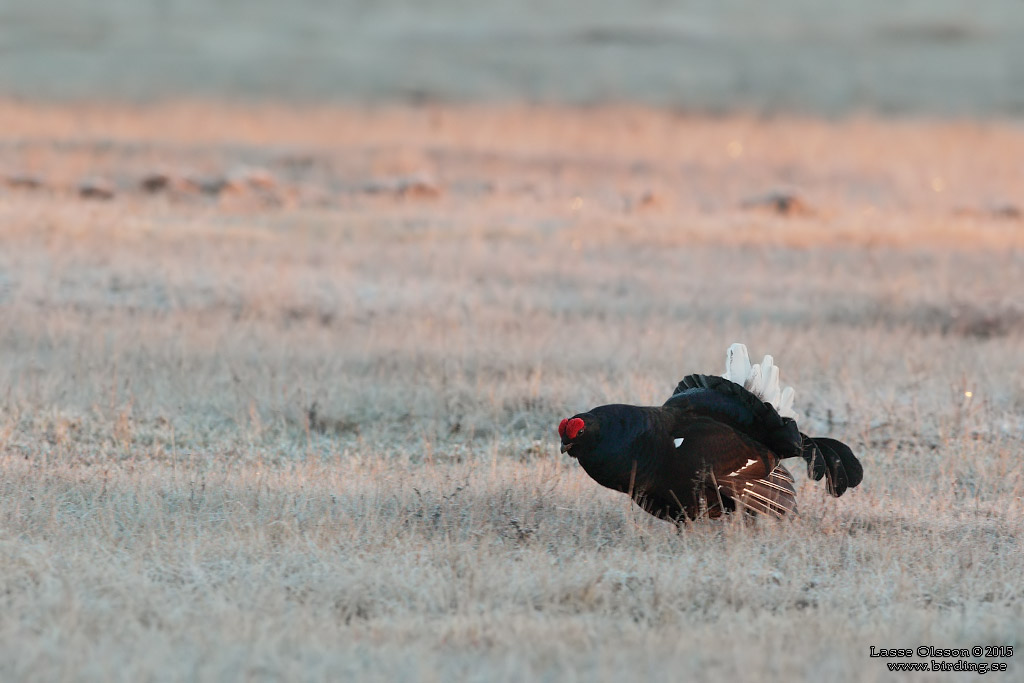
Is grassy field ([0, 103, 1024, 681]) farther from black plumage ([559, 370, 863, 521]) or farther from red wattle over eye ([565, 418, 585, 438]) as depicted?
red wattle over eye ([565, 418, 585, 438])

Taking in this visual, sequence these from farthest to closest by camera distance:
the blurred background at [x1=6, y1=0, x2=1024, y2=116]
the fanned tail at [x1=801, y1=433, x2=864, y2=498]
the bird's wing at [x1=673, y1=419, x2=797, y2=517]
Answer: the blurred background at [x1=6, y1=0, x2=1024, y2=116]
the fanned tail at [x1=801, y1=433, x2=864, y2=498]
the bird's wing at [x1=673, y1=419, x2=797, y2=517]

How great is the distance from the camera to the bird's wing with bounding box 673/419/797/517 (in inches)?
246

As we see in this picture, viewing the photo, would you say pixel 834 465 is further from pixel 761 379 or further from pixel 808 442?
pixel 761 379

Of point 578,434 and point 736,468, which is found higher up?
point 578,434

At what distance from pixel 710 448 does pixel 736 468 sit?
0.23m

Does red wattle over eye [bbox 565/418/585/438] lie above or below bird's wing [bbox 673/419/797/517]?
A: above

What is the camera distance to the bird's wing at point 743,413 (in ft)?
21.6

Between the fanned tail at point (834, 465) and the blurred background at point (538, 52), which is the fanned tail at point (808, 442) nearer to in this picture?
the fanned tail at point (834, 465)

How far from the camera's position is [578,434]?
593cm

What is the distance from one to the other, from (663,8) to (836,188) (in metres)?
30.9

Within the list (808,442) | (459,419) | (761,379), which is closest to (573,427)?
(761,379)

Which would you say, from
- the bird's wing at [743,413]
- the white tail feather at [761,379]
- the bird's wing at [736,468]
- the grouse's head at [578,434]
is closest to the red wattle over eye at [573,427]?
the grouse's head at [578,434]

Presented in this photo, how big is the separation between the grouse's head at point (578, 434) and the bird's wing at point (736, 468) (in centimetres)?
51

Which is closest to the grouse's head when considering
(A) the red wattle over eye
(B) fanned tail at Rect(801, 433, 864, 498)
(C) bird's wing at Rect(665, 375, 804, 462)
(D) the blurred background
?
(A) the red wattle over eye
